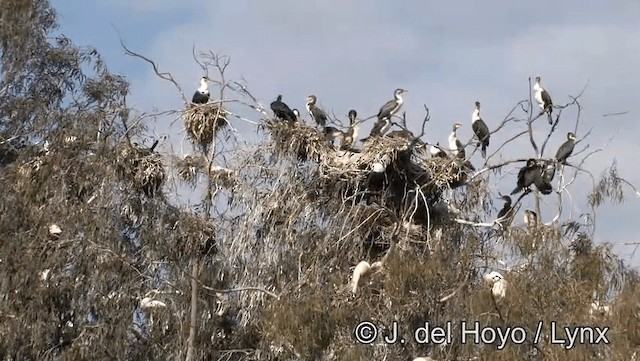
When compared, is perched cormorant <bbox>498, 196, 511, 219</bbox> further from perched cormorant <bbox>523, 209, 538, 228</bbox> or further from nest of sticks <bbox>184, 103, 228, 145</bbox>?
nest of sticks <bbox>184, 103, 228, 145</bbox>

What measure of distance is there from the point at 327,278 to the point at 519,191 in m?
2.41

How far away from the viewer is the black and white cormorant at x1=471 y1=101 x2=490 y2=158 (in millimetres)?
13859

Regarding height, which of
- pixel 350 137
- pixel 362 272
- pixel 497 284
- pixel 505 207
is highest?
pixel 350 137

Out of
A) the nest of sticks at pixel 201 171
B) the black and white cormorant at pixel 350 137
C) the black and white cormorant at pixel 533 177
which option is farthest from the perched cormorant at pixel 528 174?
the nest of sticks at pixel 201 171

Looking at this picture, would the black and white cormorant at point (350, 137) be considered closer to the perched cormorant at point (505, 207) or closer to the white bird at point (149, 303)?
the perched cormorant at point (505, 207)

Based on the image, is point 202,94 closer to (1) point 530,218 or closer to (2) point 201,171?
(2) point 201,171

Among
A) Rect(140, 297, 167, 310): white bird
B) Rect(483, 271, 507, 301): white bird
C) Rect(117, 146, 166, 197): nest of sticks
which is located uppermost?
Rect(117, 146, 166, 197): nest of sticks

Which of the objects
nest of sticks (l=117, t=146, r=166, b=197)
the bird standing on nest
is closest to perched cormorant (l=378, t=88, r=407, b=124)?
the bird standing on nest

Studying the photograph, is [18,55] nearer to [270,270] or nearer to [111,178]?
[111,178]

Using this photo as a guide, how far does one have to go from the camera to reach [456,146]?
49.5ft

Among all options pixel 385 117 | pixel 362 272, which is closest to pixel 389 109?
pixel 385 117

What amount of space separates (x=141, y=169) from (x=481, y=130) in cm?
385

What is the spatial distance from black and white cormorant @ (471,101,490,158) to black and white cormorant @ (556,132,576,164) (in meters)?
0.78

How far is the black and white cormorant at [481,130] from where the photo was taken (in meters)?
13.9
